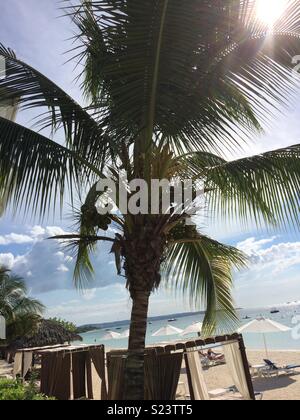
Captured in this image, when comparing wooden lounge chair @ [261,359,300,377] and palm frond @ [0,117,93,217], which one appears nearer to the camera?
palm frond @ [0,117,93,217]

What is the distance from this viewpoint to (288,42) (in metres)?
4.67

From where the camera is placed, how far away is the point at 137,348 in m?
4.59

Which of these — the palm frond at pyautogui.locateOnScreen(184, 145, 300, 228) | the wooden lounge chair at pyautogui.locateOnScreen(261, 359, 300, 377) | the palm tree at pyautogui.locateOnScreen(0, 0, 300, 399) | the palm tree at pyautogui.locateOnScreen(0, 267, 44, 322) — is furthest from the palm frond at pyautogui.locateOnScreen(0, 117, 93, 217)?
the palm tree at pyautogui.locateOnScreen(0, 267, 44, 322)

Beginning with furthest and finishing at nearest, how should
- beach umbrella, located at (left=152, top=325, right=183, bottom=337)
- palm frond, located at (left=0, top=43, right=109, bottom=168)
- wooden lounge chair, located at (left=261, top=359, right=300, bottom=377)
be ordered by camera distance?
beach umbrella, located at (left=152, top=325, right=183, bottom=337)
wooden lounge chair, located at (left=261, top=359, right=300, bottom=377)
palm frond, located at (left=0, top=43, right=109, bottom=168)

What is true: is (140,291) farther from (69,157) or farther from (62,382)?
(62,382)

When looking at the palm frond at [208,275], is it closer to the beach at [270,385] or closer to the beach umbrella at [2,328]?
the beach at [270,385]

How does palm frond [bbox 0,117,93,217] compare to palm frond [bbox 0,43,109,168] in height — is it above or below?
below

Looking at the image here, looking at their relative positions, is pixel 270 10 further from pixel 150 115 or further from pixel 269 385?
pixel 269 385

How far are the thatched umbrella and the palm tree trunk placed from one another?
2258cm

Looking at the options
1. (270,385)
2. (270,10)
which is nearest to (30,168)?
(270,10)

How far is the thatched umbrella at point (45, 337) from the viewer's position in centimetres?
2547

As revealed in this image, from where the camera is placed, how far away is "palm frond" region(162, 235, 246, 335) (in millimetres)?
7254

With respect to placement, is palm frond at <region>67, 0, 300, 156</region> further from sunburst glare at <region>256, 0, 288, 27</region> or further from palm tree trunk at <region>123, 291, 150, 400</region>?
palm tree trunk at <region>123, 291, 150, 400</region>
